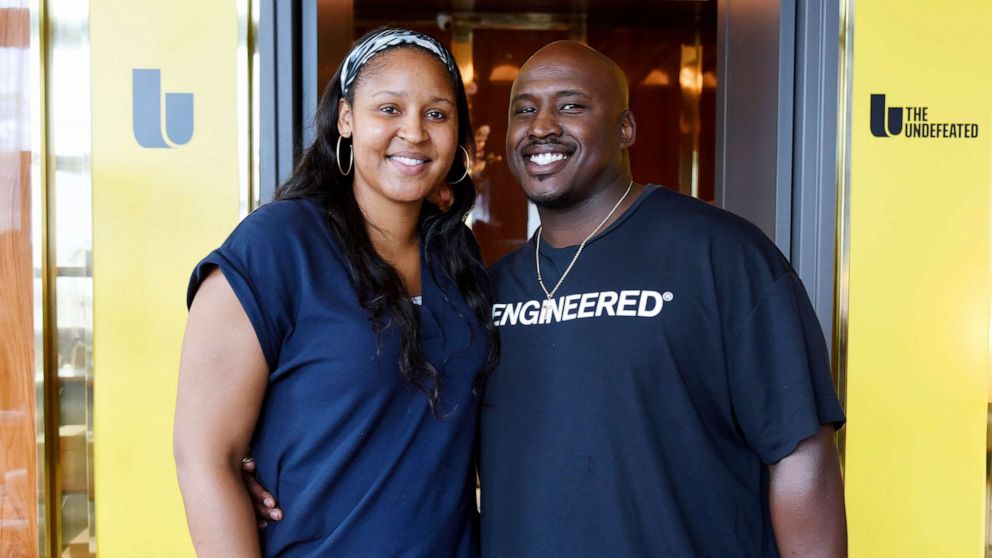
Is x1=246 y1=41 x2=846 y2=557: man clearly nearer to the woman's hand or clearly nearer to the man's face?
the man's face

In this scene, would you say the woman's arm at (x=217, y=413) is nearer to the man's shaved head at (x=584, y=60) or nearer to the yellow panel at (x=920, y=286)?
the man's shaved head at (x=584, y=60)

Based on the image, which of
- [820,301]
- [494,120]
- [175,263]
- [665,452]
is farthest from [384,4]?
[665,452]

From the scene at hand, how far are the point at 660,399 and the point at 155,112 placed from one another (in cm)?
174

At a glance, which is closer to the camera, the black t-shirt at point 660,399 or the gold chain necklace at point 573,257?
the black t-shirt at point 660,399

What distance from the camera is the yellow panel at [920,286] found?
2.85 meters

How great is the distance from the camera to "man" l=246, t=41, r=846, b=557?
5.68 ft

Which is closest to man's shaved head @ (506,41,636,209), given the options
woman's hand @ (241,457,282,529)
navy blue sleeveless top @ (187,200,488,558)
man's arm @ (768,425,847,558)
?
navy blue sleeveless top @ (187,200,488,558)

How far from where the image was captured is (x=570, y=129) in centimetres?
196

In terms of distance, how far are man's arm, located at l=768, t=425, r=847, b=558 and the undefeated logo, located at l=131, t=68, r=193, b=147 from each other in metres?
1.88

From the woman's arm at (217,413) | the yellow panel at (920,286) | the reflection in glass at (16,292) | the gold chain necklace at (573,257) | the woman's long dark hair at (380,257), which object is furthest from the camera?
the yellow panel at (920,286)

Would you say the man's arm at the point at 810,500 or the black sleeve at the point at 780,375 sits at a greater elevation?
the black sleeve at the point at 780,375

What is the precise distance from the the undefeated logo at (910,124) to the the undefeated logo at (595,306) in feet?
4.70

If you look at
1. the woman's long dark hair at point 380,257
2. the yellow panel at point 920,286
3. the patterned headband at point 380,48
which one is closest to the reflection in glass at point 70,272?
the woman's long dark hair at point 380,257

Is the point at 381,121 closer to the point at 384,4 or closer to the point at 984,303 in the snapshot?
the point at 984,303
